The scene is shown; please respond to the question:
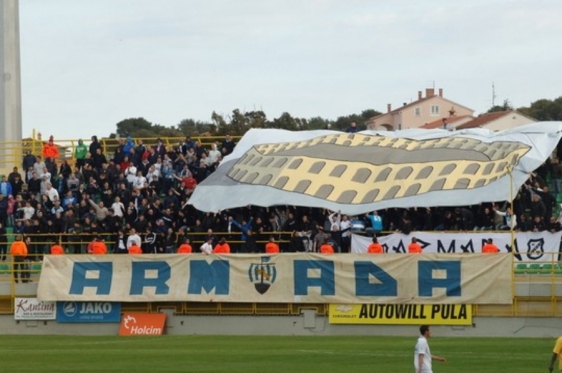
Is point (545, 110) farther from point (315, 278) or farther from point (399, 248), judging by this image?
point (315, 278)

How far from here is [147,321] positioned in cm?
3703

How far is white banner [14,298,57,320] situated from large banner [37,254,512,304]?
40 centimetres

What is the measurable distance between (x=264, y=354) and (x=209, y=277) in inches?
310

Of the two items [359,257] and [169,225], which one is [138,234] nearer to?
[169,225]

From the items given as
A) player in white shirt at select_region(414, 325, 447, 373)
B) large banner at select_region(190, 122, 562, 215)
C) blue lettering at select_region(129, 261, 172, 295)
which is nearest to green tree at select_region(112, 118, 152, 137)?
large banner at select_region(190, 122, 562, 215)

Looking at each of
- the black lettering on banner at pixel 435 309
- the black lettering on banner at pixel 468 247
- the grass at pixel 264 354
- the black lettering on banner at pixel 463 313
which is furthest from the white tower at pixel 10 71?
the black lettering on banner at pixel 463 313

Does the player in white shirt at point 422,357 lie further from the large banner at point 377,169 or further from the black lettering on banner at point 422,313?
the large banner at point 377,169

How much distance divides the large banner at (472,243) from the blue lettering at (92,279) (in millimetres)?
7395

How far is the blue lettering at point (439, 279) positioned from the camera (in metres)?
33.8

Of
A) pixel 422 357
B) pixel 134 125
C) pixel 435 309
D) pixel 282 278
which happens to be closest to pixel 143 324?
pixel 282 278

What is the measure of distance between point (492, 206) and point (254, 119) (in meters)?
69.9

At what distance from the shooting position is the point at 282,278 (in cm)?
3566

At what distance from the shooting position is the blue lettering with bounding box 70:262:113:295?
123ft

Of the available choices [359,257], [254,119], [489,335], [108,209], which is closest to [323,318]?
[359,257]
